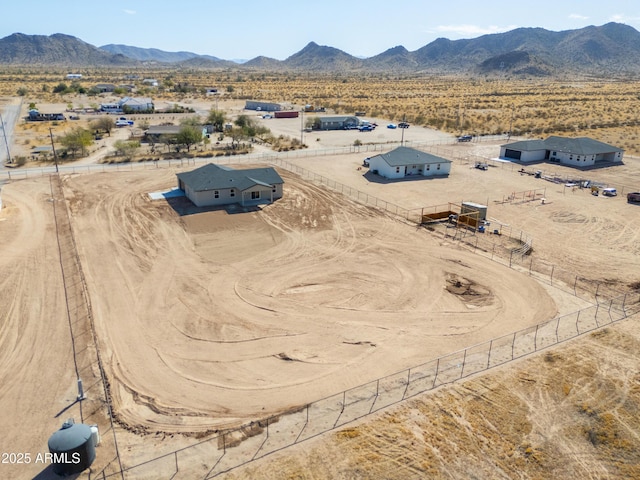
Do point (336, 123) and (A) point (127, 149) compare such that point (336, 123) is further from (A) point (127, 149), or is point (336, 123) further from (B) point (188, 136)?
(A) point (127, 149)

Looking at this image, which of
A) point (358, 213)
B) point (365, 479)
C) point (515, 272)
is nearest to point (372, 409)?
point (365, 479)

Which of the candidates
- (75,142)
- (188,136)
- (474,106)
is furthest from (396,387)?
(474,106)

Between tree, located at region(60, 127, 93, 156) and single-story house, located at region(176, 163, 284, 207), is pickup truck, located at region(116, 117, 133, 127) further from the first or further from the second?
single-story house, located at region(176, 163, 284, 207)

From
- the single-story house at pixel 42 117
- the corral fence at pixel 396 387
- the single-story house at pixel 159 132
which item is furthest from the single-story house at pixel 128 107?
the corral fence at pixel 396 387

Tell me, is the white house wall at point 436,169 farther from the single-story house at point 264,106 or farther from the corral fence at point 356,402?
the single-story house at point 264,106

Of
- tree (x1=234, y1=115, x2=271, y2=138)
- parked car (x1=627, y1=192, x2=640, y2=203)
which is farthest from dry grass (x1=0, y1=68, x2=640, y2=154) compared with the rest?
tree (x1=234, y1=115, x2=271, y2=138)
